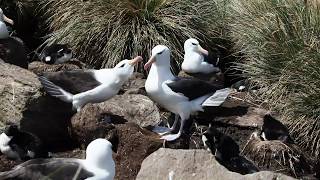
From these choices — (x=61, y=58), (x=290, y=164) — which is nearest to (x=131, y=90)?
(x=61, y=58)

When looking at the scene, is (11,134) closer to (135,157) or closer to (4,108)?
(4,108)

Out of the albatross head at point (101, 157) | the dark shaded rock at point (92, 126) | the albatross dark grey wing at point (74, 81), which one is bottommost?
the dark shaded rock at point (92, 126)

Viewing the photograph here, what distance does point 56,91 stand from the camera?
7.76 m

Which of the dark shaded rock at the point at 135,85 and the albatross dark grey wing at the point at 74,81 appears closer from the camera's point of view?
the albatross dark grey wing at the point at 74,81

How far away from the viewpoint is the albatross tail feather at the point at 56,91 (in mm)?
7758

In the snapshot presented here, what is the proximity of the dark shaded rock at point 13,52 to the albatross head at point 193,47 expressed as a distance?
191 centimetres

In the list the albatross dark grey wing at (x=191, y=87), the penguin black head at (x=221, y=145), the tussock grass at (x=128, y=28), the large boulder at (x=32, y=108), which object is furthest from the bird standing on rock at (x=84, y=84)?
the tussock grass at (x=128, y=28)

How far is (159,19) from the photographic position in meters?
10.4

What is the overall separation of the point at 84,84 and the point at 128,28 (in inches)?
102

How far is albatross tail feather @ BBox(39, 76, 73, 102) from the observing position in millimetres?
7758

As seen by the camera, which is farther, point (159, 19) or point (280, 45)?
point (159, 19)

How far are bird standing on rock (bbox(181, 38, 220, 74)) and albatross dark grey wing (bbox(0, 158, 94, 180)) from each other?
4039mm

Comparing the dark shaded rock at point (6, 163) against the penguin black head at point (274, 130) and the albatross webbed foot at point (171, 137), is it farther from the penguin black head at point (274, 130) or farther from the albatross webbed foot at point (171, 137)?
the penguin black head at point (274, 130)

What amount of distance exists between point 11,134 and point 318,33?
3.84m
